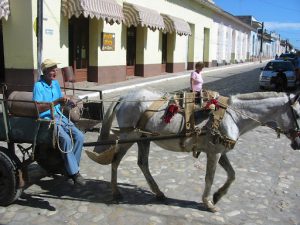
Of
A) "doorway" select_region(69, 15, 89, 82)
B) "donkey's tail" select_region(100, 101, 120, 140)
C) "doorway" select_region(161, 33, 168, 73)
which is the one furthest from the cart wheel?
"doorway" select_region(161, 33, 168, 73)

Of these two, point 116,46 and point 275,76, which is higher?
point 116,46

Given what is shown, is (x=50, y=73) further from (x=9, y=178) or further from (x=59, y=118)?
(x=9, y=178)

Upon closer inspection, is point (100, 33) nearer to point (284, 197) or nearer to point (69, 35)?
point (69, 35)

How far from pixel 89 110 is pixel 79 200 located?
1.44m

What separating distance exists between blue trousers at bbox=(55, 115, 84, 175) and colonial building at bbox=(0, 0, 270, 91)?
7.87m

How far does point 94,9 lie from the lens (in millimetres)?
15406

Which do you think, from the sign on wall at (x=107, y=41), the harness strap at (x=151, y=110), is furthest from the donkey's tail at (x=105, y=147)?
the sign on wall at (x=107, y=41)

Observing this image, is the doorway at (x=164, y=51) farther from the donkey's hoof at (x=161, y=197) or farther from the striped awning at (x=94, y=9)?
the donkey's hoof at (x=161, y=197)

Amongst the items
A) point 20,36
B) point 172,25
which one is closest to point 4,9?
point 20,36

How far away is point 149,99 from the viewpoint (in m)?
5.00

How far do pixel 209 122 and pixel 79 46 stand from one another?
13603 mm

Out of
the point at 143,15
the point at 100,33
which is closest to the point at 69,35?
the point at 100,33

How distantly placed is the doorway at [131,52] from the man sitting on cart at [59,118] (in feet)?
56.4

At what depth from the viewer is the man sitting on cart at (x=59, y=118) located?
446 cm
